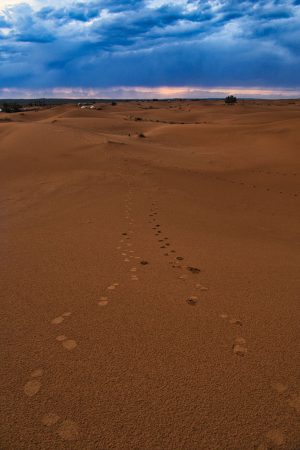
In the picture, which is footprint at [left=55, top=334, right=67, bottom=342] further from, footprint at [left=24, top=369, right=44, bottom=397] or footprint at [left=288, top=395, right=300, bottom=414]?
footprint at [left=288, top=395, right=300, bottom=414]

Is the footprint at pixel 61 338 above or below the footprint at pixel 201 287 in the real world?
above

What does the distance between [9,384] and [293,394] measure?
1.49m

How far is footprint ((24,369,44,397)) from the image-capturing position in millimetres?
1802

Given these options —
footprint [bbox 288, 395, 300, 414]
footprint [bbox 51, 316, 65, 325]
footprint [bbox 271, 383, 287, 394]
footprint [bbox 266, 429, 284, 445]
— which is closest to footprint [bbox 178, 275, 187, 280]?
footprint [bbox 51, 316, 65, 325]

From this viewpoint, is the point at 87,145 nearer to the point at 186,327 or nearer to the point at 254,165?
the point at 254,165

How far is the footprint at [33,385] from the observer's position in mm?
1802

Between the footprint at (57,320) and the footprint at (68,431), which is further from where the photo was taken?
the footprint at (57,320)

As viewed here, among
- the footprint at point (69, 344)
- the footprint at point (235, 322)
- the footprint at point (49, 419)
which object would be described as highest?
the footprint at point (69, 344)

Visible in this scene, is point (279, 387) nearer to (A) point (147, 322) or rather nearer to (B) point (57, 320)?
(A) point (147, 322)

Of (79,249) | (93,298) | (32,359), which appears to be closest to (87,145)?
(79,249)

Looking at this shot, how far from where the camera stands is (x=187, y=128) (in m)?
19.8

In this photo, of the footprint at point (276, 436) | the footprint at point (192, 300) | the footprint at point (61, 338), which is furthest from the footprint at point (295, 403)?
the footprint at point (61, 338)

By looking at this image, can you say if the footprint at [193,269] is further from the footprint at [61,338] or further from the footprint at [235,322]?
the footprint at [61,338]

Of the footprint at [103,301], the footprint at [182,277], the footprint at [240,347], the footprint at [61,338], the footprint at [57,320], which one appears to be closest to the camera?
the footprint at [240,347]
